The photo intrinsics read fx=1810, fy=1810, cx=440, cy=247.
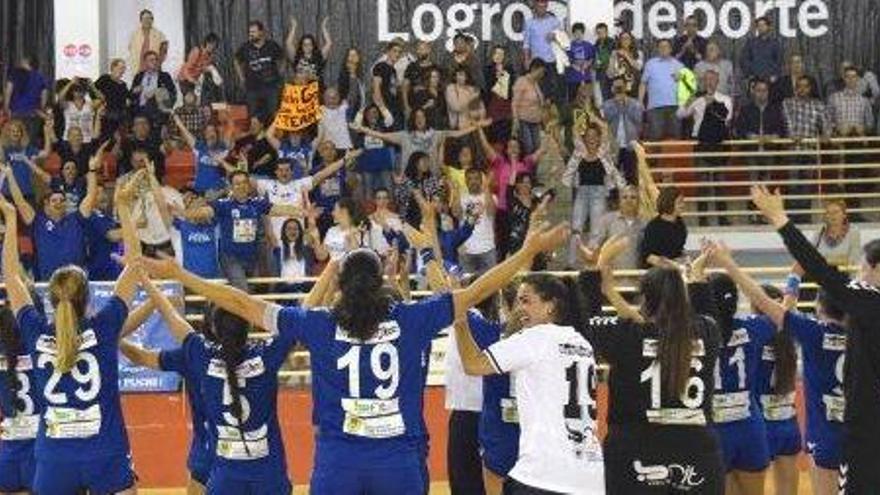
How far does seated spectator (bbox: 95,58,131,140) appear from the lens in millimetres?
23375

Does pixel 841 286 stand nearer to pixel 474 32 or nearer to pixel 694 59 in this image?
pixel 694 59

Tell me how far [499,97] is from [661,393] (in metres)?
15.1

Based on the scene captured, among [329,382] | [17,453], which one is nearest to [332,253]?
[17,453]

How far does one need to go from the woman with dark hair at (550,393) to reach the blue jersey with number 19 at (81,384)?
89.4 inches

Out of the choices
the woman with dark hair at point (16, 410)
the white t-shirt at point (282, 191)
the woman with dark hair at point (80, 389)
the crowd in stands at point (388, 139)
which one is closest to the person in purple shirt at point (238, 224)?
the crowd in stands at point (388, 139)

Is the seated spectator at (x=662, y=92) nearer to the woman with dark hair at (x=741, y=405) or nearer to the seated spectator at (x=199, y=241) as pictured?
the seated spectator at (x=199, y=241)

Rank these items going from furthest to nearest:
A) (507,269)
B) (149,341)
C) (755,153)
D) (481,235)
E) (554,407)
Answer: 1. (755,153)
2. (481,235)
3. (149,341)
4. (507,269)
5. (554,407)

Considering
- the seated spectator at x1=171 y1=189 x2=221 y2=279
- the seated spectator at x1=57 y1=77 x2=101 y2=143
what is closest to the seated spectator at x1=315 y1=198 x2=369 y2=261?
the seated spectator at x1=171 y1=189 x2=221 y2=279

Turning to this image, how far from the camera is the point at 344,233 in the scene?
19.2 metres

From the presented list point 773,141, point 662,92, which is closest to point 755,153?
point 773,141

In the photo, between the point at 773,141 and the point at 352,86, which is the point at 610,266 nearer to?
the point at 773,141

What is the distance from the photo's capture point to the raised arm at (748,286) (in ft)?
29.1

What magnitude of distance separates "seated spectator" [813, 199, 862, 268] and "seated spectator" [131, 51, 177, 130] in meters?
9.04

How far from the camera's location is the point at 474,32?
27609 millimetres
